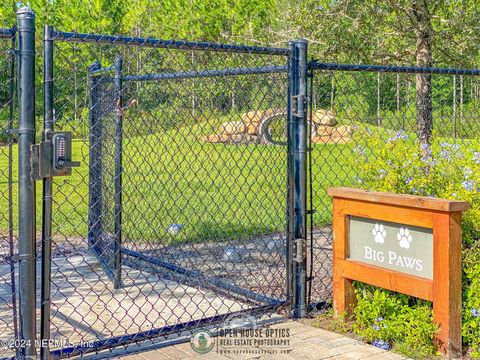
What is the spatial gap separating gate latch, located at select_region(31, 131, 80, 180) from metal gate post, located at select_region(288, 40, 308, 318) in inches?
70.6

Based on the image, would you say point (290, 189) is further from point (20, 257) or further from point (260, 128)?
point (260, 128)

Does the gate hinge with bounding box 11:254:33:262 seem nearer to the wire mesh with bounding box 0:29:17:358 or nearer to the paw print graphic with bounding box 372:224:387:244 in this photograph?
the wire mesh with bounding box 0:29:17:358

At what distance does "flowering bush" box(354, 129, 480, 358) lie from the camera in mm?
3543

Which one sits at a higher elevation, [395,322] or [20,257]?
[20,257]

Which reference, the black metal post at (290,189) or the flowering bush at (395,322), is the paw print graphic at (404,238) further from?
the black metal post at (290,189)

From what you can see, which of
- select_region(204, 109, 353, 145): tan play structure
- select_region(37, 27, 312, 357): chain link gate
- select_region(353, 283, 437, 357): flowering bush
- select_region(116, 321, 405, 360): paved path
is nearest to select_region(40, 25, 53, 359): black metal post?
select_region(37, 27, 312, 357): chain link gate

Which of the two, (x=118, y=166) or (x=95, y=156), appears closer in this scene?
(x=118, y=166)

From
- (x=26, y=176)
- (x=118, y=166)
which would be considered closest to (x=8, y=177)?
(x=26, y=176)

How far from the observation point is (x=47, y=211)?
2842mm

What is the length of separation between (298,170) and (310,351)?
1192mm

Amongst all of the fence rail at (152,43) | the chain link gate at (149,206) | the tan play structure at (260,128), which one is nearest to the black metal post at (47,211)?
the chain link gate at (149,206)

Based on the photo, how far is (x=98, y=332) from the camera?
4.00 metres

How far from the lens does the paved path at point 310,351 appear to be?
3.53m

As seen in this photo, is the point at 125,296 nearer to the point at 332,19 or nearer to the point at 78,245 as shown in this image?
the point at 78,245
